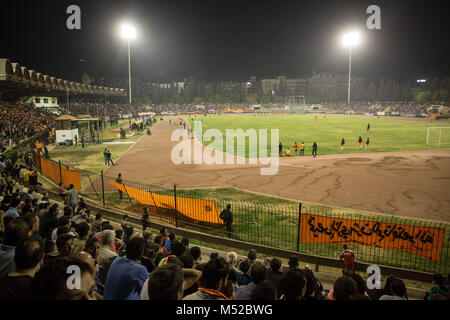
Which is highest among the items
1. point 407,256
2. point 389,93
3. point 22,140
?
point 389,93

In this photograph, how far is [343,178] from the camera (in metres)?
20.7

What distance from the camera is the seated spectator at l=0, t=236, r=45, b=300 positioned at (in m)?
3.15

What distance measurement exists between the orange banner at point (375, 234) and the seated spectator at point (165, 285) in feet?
24.2

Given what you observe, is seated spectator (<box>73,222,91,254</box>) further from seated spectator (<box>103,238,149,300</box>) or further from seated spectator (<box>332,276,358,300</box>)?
seated spectator (<box>332,276,358,300</box>)

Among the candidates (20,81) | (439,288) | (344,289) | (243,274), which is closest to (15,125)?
(20,81)

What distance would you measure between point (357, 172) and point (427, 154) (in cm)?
1192

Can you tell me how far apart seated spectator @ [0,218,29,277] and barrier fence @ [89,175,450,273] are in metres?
6.65

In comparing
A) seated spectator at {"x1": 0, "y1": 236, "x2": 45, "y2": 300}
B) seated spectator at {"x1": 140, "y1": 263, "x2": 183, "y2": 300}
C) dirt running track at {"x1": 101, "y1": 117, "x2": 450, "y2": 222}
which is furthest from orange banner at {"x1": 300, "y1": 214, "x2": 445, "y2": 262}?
seated spectator at {"x1": 0, "y1": 236, "x2": 45, "y2": 300}

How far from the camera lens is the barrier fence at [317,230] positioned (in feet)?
30.0

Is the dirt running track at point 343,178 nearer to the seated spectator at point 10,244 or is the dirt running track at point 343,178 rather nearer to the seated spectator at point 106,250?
the seated spectator at point 106,250
